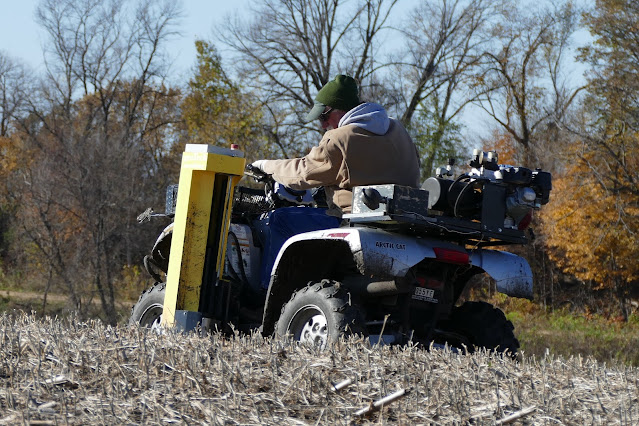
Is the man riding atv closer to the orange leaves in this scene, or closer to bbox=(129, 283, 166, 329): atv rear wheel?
bbox=(129, 283, 166, 329): atv rear wheel

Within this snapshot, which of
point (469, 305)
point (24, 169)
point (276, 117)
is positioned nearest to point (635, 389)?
point (469, 305)

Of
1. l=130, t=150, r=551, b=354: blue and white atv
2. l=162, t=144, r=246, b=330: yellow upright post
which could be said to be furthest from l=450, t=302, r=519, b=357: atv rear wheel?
l=162, t=144, r=246, b=330: yellow upright post

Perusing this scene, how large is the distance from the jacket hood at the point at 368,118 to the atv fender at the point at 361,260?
0.80 metres

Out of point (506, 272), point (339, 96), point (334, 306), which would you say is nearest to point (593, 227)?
point (339, 96)

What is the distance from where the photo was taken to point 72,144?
2216 centimetres

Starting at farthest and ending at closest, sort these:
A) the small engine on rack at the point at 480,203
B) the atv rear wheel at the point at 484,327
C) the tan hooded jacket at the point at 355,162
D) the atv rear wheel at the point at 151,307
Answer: the atv rear wheel at the point at 151,307 < the atv rear wheel at the point at 484,327 < the tan hooded jacket at the point at 355,162 < the small engine on rack at the point at 480,203

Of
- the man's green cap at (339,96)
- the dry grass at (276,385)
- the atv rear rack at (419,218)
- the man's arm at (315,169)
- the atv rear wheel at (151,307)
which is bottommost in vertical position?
the atv rear wheel at (151,307)

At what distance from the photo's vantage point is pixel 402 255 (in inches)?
231

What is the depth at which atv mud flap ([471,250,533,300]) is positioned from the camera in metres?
6.26

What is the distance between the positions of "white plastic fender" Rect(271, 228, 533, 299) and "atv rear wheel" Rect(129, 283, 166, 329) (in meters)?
1.54

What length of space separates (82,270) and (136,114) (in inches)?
924

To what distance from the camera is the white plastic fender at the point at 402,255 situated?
575 centimetres

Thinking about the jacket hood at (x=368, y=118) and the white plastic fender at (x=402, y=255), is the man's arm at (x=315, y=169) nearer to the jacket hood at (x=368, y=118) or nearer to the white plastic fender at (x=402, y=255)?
the jacket hood at (x=368, y=118)

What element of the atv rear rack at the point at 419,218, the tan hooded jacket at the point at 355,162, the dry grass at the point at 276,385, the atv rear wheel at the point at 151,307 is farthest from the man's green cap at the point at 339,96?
the dry grass at the point at 276,385
